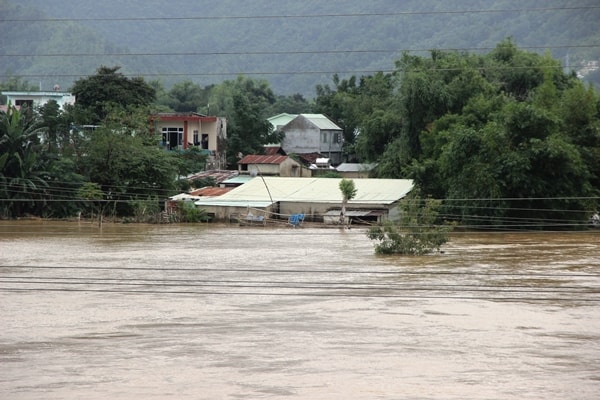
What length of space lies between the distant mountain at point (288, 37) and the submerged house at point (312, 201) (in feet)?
280

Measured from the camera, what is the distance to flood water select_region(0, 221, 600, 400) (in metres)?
15.8

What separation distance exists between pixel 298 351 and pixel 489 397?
4.22 m

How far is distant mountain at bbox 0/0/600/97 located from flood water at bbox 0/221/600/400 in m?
97.1

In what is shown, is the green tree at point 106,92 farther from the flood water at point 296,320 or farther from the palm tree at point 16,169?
the flood water at point 296,320

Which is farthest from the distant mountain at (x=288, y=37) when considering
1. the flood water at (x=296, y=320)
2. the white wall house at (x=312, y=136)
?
the flood water at (x=296, y=320)

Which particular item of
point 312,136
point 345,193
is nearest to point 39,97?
point 312,136

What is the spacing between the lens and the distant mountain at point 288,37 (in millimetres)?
135250

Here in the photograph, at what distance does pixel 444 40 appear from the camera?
137125mm

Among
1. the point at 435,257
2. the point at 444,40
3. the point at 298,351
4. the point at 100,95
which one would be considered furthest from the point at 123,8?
the point at 298,351

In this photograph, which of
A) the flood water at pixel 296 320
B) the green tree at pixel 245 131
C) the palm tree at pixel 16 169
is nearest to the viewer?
the flood water at pixel 296 320

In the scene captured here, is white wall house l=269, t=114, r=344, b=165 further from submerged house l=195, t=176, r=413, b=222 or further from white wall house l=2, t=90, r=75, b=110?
submerged house l=195, t=176, r=413, b=222

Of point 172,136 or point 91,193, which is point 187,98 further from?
point 91,193

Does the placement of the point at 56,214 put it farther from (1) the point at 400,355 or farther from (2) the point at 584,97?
(1) the point at 400,355

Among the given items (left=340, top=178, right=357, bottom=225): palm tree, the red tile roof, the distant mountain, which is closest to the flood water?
(left=340, top=178, right=357, bottom=225): palm tree
